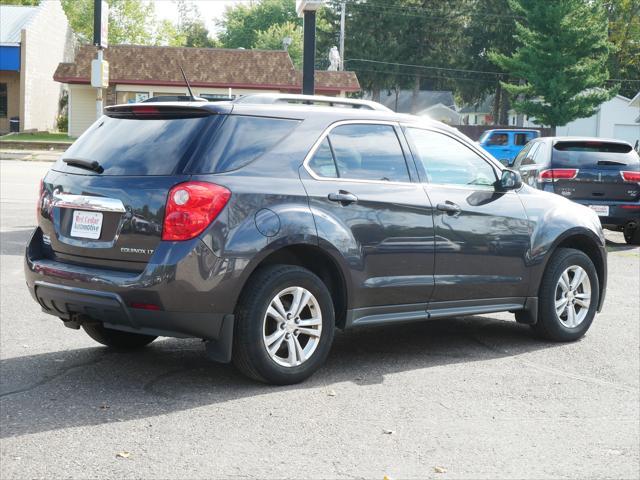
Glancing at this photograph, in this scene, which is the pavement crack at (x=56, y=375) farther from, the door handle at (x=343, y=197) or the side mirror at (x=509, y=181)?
the side mirror at (x=509, y=181)

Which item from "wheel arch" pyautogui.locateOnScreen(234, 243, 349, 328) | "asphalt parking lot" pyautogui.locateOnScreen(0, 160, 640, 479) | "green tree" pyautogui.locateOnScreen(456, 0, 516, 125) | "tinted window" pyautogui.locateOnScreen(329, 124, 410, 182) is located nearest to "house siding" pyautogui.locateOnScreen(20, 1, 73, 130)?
"green tree" pyautogui.locateOnScreen(456, 0, 516, 125)

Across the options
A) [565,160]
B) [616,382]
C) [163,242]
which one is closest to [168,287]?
[163,242]

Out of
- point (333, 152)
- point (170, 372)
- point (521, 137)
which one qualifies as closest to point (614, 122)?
point (521, 137)

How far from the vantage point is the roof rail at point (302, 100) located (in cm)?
662

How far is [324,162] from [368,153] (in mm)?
417

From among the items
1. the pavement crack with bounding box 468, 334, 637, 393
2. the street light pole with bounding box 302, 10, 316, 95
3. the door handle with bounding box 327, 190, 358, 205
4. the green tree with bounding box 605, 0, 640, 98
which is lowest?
the pavement crack with bounding box 468, 334, 637, 393

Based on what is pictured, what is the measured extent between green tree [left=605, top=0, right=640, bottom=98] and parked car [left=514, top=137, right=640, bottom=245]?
7062 centimetres

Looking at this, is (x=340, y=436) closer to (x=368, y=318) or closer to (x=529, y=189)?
(x=368, y=318)

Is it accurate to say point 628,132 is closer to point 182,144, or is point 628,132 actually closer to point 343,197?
point 343,197

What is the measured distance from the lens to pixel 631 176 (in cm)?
1533

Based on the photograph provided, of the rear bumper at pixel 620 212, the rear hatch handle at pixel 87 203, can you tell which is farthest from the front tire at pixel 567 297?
the rear bumper at pixel 620 212

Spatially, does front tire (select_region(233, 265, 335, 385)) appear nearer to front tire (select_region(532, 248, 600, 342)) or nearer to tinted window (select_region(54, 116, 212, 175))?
tinted window (select_region(54, 116, 212, 175))

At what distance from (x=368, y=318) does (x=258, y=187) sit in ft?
4.16

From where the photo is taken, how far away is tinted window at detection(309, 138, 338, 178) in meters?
6.46
